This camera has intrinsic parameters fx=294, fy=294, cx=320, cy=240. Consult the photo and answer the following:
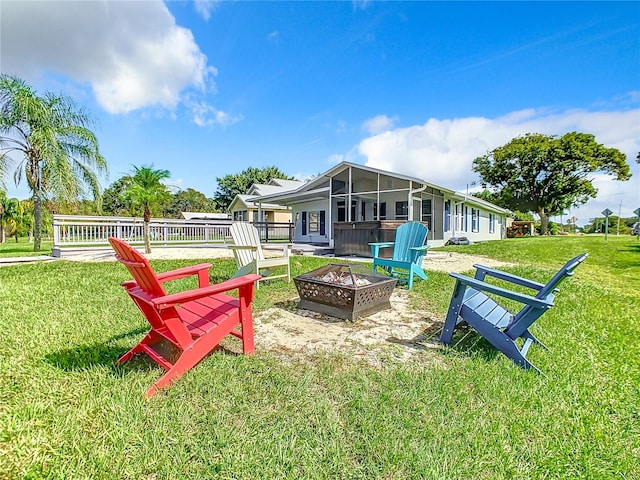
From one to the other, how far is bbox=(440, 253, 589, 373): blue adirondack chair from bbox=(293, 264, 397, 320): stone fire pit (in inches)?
38.6

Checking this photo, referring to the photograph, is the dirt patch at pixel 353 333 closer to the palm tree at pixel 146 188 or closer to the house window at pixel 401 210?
the palm tree at pixel 146 188

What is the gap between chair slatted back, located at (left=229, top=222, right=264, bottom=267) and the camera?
5098 mm

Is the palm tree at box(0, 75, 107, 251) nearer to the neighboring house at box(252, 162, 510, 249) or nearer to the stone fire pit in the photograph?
the neighboring house at box(252, 162, 510, 249)

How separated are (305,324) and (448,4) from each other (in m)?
9.74

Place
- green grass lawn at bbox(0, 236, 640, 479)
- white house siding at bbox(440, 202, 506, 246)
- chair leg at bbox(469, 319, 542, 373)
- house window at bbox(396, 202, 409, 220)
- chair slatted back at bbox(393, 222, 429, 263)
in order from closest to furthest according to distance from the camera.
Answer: green grass lawn at bbox(0, 236, 640, 479), chair leg at bbox(469, 319, 542, 373), chair slatted back at bbox(393, 222, 429, 263), house window at bbox(396, 202, 409, 220), white house siding at bbox(440, 202, 506, 246)

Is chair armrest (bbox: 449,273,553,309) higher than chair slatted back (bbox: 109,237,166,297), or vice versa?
chair slatted back (bbox: 109,237,166,297)

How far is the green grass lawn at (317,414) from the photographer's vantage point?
1.32 m

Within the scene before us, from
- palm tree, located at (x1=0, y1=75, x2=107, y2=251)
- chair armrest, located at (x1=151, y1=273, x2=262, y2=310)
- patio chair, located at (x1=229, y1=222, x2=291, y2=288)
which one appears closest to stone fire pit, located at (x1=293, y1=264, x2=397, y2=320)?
patio chair, located at (x1=229, y1=222, x2=291, y2=288)

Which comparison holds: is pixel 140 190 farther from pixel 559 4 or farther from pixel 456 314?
pixel 559 4

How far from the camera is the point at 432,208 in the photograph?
48.9 feet

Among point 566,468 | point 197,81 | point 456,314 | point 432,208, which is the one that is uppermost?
point 197,81

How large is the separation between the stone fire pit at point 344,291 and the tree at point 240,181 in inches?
1307

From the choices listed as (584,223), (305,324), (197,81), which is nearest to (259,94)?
(197,81)

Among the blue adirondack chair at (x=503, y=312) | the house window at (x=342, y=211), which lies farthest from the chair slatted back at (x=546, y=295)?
the house window at (x=342, y=211)
